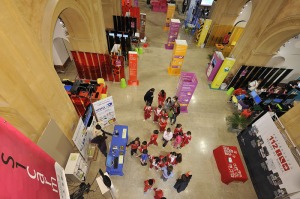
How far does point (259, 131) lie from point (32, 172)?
757 cm

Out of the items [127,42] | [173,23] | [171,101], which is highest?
[173,23]

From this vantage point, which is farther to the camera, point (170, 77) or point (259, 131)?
point (170, 77)

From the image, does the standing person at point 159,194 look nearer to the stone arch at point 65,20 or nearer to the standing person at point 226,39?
the stone arch at point 65,20

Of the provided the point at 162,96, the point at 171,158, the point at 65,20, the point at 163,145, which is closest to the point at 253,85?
the point at 162,96

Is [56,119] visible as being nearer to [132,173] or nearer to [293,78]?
[132,173]

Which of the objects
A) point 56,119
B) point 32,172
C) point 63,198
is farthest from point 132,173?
point 32,172

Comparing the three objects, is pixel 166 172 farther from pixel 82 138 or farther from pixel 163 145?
pixel 82 138

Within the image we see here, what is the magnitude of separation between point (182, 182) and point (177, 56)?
6.96 metres

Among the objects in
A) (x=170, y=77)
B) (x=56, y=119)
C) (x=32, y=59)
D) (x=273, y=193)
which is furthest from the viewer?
(x=170, y=77)

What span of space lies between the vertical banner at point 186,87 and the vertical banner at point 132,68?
2609mm

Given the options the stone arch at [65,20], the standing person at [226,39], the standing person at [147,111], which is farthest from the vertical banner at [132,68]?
the standing person at [226,39]

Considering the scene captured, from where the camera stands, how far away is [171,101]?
802 centimetres

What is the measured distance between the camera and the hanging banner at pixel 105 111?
6.65 metres

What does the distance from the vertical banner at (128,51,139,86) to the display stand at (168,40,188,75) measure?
2438mm
